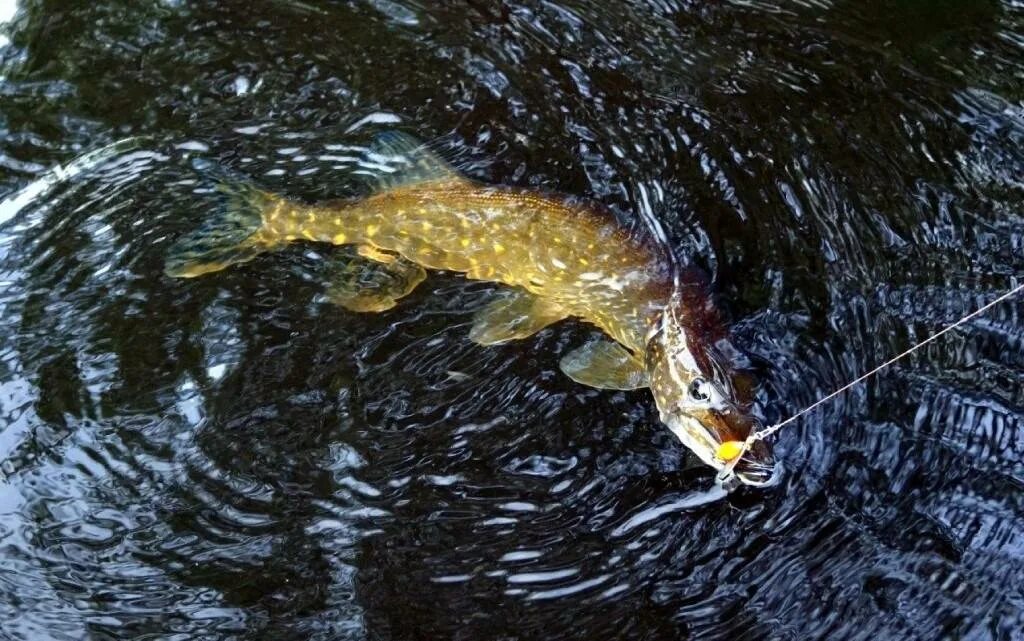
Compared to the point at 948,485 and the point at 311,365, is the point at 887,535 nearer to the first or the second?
the point at 948,485

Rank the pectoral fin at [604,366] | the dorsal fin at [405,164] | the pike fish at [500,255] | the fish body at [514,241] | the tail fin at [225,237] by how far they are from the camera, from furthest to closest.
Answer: the dorsal fin at [405,164]
the tail fin at [225,237]
the fish body at [514,241]
the pike fish at [500,255]
the pectoral fin at [604,366]

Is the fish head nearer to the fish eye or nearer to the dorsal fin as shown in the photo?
the fish eye

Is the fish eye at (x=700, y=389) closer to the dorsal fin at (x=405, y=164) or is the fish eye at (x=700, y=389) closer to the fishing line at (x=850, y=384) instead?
the fishing line at (x=850, y=384)

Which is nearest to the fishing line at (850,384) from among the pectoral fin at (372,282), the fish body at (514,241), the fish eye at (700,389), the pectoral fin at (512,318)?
the fish eye at (700,389)

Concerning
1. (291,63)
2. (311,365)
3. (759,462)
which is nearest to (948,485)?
(759,462)

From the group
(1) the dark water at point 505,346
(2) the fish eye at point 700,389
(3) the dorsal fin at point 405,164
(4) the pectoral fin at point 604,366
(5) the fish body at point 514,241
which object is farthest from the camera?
(3) the dorsal fin at point 405,164

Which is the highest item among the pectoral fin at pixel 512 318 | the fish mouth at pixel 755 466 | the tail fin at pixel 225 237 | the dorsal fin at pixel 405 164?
the dorsal fin at pixel 405 164

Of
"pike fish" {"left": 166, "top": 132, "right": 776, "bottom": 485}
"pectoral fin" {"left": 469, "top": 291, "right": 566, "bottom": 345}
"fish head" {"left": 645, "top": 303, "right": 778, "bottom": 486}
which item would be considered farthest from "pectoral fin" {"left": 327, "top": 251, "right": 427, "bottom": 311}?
"fish head" {"left": 645, "top": 303, "right": 778, "bottom": 486}
